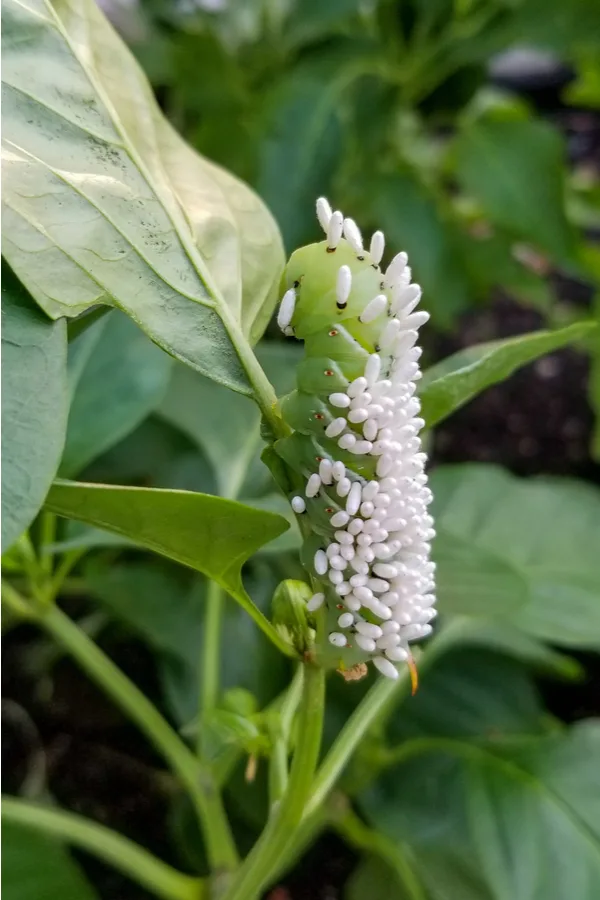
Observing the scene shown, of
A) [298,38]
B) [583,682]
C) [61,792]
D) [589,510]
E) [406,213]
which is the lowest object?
[61,792]

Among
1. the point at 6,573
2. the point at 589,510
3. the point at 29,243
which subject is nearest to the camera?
the point at 29,243

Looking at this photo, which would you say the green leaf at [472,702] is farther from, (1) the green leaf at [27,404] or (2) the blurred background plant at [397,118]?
(1) the green leaf at [27,404]

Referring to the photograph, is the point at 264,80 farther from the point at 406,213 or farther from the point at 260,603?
the point at 260,603

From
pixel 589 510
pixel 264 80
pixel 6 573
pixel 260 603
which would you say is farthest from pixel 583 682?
pixel 264 80

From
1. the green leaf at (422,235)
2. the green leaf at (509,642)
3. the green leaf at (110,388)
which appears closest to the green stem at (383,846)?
the green leaf at (509,642)

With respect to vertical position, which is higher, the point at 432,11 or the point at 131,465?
the point at 432,11

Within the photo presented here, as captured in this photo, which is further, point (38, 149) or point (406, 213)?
point (406, 213)

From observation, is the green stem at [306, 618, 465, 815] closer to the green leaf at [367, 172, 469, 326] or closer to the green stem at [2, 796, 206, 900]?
the green stem at [2, 796, 206, 900]

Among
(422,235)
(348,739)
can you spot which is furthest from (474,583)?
(422,235)
